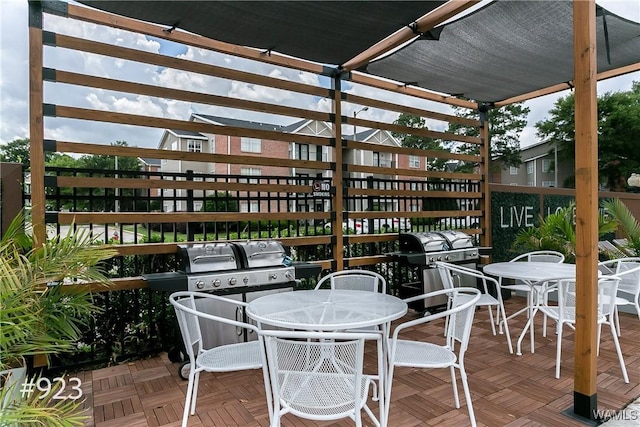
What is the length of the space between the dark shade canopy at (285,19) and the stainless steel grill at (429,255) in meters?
2.29

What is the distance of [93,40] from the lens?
3.02m

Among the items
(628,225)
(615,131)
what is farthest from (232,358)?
(615,131)

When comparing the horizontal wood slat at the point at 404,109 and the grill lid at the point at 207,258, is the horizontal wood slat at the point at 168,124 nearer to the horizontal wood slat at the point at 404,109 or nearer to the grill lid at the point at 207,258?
the horizontal wood slat at the point at 404,109

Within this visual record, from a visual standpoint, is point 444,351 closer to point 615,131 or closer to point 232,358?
point 232,358

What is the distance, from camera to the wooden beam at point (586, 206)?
2266 mm

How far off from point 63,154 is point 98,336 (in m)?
1.58

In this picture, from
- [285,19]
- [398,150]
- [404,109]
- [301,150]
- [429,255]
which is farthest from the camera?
[301,150]

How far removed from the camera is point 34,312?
1855 mm

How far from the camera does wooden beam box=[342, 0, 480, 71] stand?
9.41ft

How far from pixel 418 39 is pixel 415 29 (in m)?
0.24

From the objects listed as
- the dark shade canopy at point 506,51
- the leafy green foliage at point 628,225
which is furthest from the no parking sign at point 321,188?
the leafy green foliage at point 628,225

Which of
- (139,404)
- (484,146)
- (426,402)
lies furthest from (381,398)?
(484,146)

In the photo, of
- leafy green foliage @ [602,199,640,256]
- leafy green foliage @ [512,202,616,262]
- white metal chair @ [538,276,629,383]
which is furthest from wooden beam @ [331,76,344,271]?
leafy green foliage @ [602,199,640,256]

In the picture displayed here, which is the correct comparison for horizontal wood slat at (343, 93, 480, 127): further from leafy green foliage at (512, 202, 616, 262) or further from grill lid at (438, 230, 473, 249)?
leafy green foliage at (512, 202, 616, 262)
